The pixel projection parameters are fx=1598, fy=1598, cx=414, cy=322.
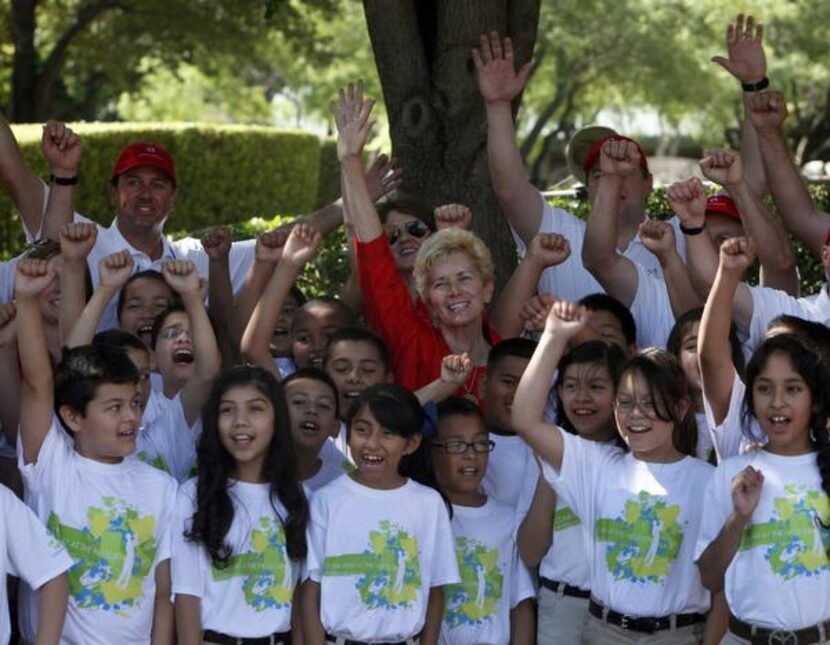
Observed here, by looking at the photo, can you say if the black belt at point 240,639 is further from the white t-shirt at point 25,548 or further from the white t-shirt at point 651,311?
the white t-shirt at point 651,311

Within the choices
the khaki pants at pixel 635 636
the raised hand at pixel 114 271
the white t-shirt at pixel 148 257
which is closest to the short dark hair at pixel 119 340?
the raised hand at pixel 114 271

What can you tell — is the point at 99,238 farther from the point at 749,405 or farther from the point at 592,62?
the point at 592,62

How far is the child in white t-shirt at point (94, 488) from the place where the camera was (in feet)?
16.6

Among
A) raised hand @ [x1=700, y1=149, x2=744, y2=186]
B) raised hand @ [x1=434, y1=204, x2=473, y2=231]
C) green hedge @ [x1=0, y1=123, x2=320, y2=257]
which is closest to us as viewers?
raised hand @ [x1=700, y1=149, x2=744, y2=186]

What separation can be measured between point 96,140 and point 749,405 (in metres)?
14.3

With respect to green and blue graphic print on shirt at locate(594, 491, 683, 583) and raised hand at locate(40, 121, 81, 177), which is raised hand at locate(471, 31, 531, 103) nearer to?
raised hand at locate(40, 121, 81, 177)

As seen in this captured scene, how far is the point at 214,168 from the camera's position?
70.2ft

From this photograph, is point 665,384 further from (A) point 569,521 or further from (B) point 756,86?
(B) point 756,86

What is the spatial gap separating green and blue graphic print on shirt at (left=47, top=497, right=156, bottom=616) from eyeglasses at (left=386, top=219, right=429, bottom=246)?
1.90 metres

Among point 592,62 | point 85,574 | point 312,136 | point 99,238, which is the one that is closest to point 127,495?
point 85,574

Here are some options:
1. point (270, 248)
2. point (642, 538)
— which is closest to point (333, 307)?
point (270, 248)

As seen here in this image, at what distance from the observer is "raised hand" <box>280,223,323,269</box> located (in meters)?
6.00

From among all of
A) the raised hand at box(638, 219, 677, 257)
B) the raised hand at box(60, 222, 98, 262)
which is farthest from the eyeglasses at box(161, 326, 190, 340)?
the raised hand at box(638, 219, 677, 257)

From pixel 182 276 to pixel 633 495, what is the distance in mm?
1807
